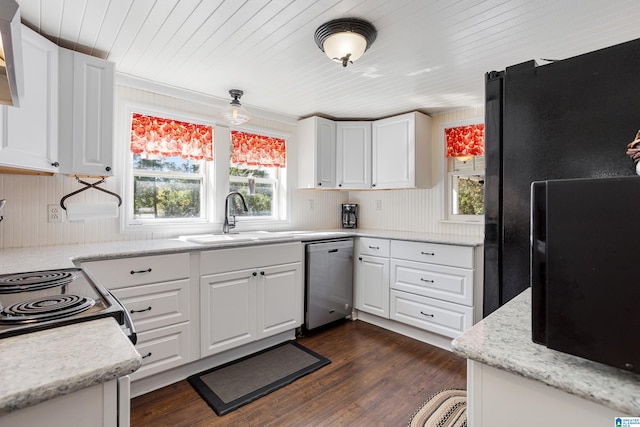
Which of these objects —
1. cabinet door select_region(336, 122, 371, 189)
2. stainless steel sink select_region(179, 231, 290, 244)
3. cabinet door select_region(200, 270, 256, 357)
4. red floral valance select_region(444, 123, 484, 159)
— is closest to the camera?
cabinet door select_region(200, 270, 256, 357)

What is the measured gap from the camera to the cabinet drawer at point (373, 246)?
10.2 feet

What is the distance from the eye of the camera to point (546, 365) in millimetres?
562

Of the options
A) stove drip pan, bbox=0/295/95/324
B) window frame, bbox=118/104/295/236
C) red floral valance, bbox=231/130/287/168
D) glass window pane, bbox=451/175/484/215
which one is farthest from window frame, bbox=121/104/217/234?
glass window pane, bbox=451/175/484/215

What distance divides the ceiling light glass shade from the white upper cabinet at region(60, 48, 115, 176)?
148 centimetres

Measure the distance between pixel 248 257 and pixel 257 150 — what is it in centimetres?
131

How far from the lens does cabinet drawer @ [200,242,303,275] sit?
2.30 m

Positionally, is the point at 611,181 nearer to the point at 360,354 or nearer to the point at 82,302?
the point at 82,302

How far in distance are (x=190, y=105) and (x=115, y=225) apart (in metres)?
1.21

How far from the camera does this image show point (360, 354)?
2607 mm

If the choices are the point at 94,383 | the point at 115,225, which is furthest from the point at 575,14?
the point at 115,225

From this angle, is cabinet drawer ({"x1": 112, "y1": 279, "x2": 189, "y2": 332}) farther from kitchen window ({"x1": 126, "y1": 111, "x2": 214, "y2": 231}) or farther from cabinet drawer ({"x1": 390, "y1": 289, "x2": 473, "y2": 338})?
cabinet drawer ({"x1": 390, "y1": 289, "x2": 473, "y2": 338})

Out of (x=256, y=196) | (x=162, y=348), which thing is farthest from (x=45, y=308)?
(x=256, y=196)

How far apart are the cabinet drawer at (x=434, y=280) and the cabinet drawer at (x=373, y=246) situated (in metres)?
0.14

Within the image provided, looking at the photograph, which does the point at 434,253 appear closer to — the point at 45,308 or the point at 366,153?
the point at 366,153
